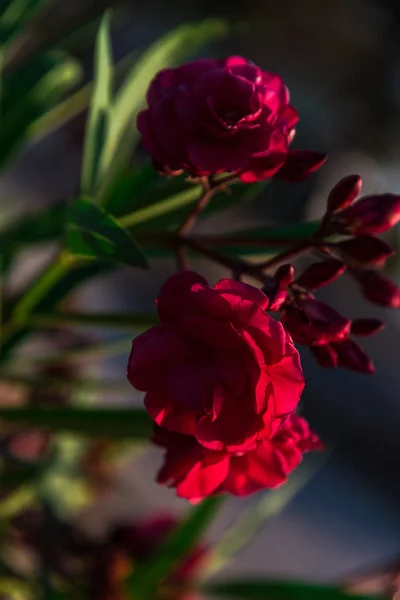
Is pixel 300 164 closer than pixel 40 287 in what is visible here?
Yes

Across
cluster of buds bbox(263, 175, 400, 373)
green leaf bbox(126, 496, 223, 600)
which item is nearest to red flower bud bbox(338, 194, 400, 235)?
cluster of buds bbox(263, 175, 400, 373)

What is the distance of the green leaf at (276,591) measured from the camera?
0.72 m

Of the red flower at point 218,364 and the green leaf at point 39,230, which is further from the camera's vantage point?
the green leaf at point 39,230

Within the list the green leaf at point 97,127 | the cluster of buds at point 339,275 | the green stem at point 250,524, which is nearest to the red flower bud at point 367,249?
the cluster of buds at point 339,275

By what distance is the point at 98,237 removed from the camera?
0.43 m

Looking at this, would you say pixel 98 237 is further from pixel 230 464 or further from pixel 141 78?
pixel 141 78

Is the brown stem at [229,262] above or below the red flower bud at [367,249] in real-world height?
below

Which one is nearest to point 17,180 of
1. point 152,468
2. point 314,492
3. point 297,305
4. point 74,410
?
point 152,468

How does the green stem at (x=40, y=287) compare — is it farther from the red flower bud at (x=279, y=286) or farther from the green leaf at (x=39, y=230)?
the red flower bud at (x=279, y=286)

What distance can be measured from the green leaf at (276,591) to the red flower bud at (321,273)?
0.44m

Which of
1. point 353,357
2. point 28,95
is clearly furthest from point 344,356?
point 28,95

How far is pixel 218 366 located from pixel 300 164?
0.18 meters

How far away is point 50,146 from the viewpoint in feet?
7.54

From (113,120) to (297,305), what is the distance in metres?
0.35
